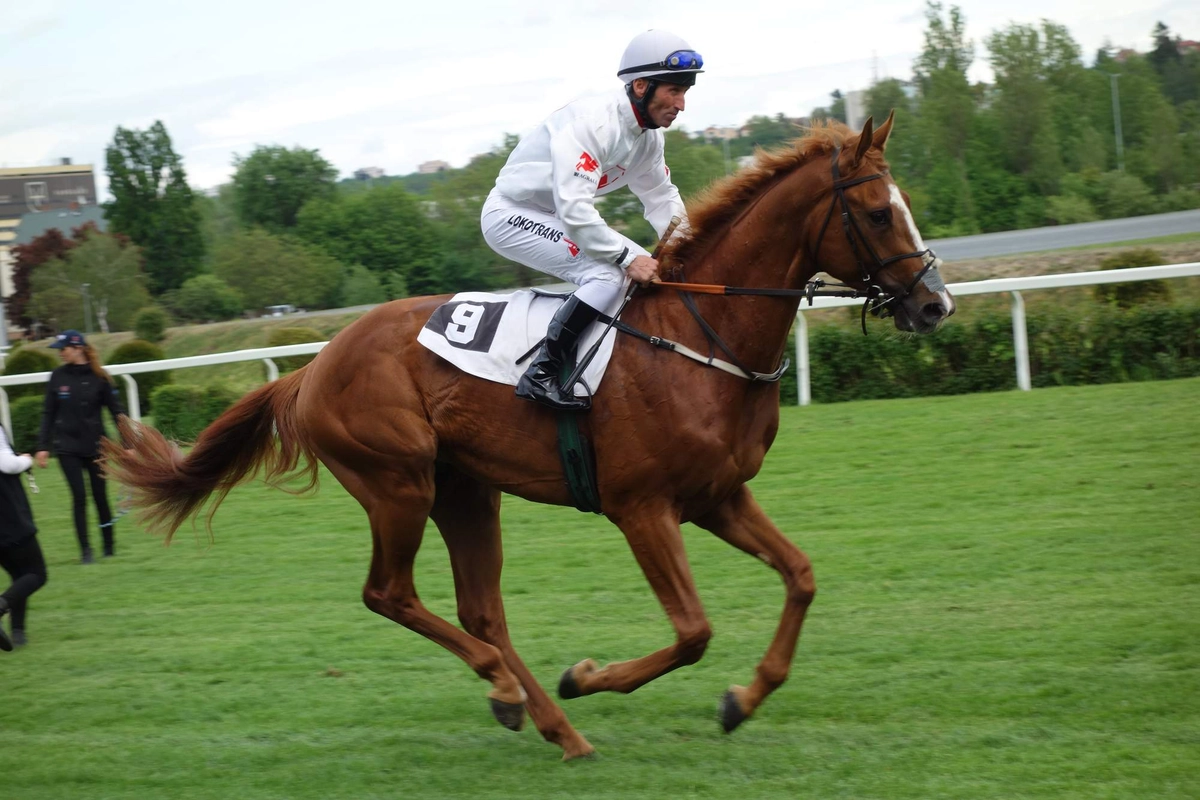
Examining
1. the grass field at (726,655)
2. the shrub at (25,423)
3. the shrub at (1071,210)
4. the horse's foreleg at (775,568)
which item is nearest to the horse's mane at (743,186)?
the horse's foreleg at (775,568)

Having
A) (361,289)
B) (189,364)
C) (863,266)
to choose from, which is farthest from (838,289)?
(361,289)

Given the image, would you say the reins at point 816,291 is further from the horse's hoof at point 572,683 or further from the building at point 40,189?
the building at point 40,189

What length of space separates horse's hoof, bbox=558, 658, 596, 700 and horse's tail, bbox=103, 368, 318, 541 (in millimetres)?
1466

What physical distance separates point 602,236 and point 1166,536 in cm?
354

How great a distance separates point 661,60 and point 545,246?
0.78 metres

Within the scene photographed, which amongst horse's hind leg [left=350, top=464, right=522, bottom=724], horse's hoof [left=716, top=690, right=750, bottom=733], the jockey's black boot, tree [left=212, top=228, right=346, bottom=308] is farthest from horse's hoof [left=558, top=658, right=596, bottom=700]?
tree [left=212, top=228, right=346, bottom=308]

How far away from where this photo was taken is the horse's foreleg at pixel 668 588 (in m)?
3.77

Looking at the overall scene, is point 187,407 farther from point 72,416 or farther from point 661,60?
point 661,60

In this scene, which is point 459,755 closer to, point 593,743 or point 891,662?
point 593,743

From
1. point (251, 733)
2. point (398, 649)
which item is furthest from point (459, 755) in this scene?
point (398, 649)

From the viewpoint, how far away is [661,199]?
4.46m

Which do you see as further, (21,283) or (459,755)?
(21,283)

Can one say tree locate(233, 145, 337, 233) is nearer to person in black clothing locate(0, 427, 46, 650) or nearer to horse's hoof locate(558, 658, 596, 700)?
person in black clothing locate(0, 427, 46, 650)

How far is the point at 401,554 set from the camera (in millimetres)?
4387
